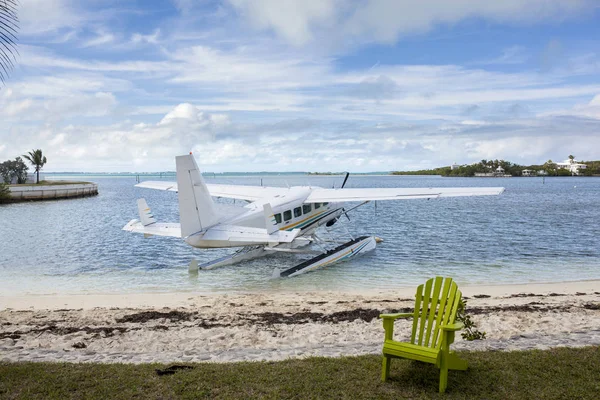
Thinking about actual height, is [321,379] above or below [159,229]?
below

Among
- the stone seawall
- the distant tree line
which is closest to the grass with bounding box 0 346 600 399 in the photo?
the stone seawall

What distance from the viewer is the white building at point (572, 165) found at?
556 feet

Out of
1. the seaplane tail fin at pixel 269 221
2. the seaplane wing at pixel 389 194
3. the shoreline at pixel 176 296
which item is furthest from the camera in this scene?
the seaplane wing at pixel 389 194

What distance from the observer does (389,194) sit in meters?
16.1

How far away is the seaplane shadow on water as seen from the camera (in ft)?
37.8

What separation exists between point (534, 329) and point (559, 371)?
2.25 meters

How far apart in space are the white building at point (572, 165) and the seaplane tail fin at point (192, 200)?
7550 inches

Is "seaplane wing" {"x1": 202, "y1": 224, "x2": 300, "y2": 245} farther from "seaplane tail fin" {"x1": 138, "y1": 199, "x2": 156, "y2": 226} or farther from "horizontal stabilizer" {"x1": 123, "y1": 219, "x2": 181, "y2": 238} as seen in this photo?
"seaplane tail fin" {"x1": 138, "y1": 199, "x2": 156, "y2": 226}

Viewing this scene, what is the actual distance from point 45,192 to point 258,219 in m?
49.2

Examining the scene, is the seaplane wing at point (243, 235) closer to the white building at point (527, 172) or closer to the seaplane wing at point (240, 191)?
the seaplane wing at point (240, 191)

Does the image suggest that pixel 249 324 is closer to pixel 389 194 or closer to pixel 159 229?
pixel 159 229

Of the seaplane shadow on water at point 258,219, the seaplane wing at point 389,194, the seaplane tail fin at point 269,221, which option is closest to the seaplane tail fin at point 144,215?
the seaplane shadow on water at point 258,219

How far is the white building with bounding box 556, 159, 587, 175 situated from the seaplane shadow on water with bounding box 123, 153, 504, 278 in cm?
18515

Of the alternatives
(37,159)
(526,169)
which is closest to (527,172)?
(526,169)
